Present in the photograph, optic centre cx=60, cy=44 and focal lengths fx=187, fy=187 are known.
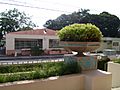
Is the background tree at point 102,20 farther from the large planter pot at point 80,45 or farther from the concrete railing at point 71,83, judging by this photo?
the concrete railing at point 71,83

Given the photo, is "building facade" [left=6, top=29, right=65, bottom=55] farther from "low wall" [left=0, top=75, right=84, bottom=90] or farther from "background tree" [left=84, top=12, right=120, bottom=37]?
"background tree" [left=84, top=12, right=120, bottom=37]

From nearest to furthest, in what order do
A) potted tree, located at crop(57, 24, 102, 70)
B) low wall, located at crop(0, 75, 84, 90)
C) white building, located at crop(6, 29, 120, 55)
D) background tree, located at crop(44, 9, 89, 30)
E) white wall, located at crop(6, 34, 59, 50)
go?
low wall, located at crop(0, 75, 84, 90)
potted tree, located at crop(57, 24, 102, 70)
white wall, located at crop(6, 34, 59, 50)
white building, located at crop(6, 29, 120, 55)
background tree, located at crop(44, 9, 89, 30)

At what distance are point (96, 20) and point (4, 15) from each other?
22359mm

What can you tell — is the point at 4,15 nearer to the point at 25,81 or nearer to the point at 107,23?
the point at 107,23

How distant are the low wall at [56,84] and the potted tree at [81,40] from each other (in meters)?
0.70

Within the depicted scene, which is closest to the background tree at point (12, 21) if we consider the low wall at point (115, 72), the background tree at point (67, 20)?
the background tree at point (67, 20)

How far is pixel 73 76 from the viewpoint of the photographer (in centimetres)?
535

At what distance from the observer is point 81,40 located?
593 cm

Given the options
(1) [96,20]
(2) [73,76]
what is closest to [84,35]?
(2) [73,76]

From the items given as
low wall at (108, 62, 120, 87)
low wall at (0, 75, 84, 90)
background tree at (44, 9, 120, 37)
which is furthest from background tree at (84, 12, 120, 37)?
low wall at (0, 75, 84, 90)

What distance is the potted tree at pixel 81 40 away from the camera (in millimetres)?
5926

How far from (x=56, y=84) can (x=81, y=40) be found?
1715 millimetres

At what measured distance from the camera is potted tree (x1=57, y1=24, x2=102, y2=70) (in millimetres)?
5926

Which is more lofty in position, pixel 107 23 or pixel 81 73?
pixel 107 23
